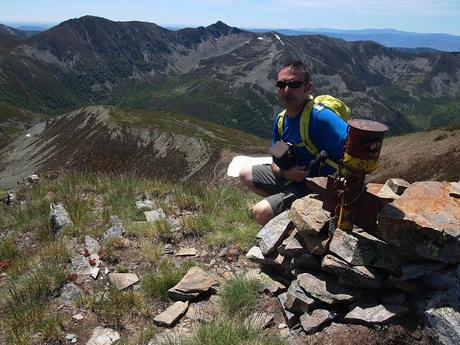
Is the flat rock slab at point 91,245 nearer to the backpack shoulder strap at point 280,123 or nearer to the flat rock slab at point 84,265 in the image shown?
the flat rock slab at point 84,265

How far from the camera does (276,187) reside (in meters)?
9.81

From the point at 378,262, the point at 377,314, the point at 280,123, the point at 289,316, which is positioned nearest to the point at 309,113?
the point at 280,123

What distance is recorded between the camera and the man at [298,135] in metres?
7.97

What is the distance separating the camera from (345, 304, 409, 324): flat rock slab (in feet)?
19.5

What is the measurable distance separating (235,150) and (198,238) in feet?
257

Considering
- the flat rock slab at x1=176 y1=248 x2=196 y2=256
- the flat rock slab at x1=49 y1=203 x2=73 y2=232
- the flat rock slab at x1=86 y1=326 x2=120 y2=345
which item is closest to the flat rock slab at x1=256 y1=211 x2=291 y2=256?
the flat rock slab at x1=176 y1=248 x2=196 y2=256

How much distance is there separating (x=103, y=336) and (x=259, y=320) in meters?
2.39

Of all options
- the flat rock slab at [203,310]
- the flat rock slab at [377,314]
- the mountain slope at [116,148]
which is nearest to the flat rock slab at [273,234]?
the flat rock slab at [203,310]

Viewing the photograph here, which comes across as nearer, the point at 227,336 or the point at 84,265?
the point at 227,336

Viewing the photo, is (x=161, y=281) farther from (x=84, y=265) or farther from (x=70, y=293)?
(x=84, y=265)

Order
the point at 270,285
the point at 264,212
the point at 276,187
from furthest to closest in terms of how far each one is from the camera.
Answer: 1. the point at 276,187
2. the point at 264,212
3. the point at 270,285

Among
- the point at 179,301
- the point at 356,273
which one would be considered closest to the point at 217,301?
the point at 179,301

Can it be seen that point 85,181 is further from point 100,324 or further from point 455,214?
point 455,214

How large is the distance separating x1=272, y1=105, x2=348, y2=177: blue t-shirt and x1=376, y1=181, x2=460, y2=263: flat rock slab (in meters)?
1.71
